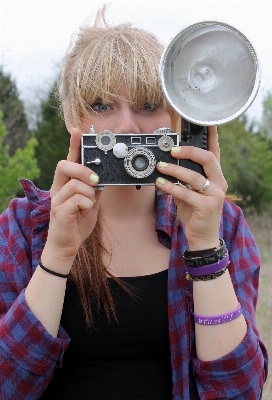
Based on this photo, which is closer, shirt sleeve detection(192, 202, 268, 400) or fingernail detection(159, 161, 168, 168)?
fingernail detection(159, 161, 168, 168)

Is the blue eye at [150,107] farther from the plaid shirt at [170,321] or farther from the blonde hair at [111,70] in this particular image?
the plaid shirt at [170,321]

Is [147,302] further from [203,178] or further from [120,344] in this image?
[203,178]

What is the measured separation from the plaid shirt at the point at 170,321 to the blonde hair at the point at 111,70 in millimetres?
395

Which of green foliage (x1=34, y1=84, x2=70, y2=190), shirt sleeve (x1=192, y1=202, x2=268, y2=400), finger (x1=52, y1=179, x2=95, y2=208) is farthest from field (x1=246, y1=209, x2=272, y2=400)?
green foliage (x1=34, y1=84, x2=70, y2=190)

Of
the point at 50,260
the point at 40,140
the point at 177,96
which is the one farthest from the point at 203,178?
the point at 40,140

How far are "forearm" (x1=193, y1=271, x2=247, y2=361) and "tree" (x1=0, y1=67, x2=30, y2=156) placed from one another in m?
13.3

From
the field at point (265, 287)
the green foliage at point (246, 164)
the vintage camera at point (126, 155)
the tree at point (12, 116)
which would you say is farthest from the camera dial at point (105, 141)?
the tree at point (12, 116)

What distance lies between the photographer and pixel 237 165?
15117 mm

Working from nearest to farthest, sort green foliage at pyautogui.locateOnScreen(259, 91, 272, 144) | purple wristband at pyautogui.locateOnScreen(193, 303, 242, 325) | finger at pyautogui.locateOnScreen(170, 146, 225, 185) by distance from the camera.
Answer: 1. finger at pyautogui.locateOnScreen(170, 146, 225, 185)
2. purple wristband at pyautogui.locateOnScreen(193, 303, 242, 325)
3. green foliage at pyautogui.locateOnScreen(259, 91, 272, 144)

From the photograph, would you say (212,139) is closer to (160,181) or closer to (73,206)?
(160,181)

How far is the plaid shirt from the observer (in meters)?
1.57

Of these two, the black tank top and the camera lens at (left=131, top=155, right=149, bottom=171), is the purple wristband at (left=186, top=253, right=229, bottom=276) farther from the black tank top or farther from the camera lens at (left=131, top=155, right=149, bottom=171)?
the camera lens at (left=131, top=155, right=149, bottom=171)

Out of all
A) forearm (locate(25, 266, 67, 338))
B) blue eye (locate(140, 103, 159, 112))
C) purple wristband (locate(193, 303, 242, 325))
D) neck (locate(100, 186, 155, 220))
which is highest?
A: blue eye (locate(140, 103, 159, 112))

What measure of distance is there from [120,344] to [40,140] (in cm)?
1481
